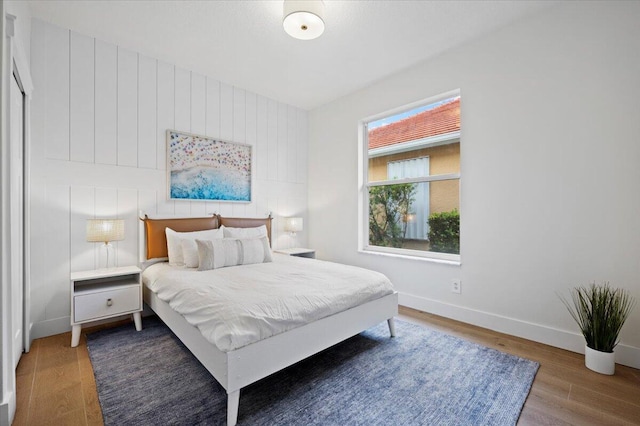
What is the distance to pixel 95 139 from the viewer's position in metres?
2.77

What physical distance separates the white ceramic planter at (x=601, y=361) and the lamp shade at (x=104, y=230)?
3791 mm

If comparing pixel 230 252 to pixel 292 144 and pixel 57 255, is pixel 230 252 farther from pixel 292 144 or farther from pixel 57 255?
pixel 292 144

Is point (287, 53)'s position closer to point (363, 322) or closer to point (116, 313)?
point (363, 322)

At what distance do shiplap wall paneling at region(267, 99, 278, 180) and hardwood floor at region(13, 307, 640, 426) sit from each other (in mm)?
2766

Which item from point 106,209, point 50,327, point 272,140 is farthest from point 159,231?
point 272,140

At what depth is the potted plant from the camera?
1.92 meters

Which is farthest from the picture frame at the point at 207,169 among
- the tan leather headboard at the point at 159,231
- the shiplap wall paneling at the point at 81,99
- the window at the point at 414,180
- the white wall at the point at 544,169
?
the white wall at the point at 544,169

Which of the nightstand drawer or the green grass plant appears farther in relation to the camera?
the nightstand drawer

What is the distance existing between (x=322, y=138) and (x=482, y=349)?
332 cm

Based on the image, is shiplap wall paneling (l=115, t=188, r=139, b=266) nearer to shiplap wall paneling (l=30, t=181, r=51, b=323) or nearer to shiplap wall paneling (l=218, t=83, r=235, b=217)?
shiplap wall paneling (l=30, t=181, r=51, b=323)

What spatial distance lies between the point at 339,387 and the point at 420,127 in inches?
111

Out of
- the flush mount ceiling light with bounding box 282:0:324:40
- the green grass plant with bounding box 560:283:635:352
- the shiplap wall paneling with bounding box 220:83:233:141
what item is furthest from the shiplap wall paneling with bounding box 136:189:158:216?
the green grass plant with bounding box 560:283:635:352

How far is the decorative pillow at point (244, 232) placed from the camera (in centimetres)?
327

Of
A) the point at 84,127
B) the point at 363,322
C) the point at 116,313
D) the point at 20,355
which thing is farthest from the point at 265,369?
the point at 84,127
